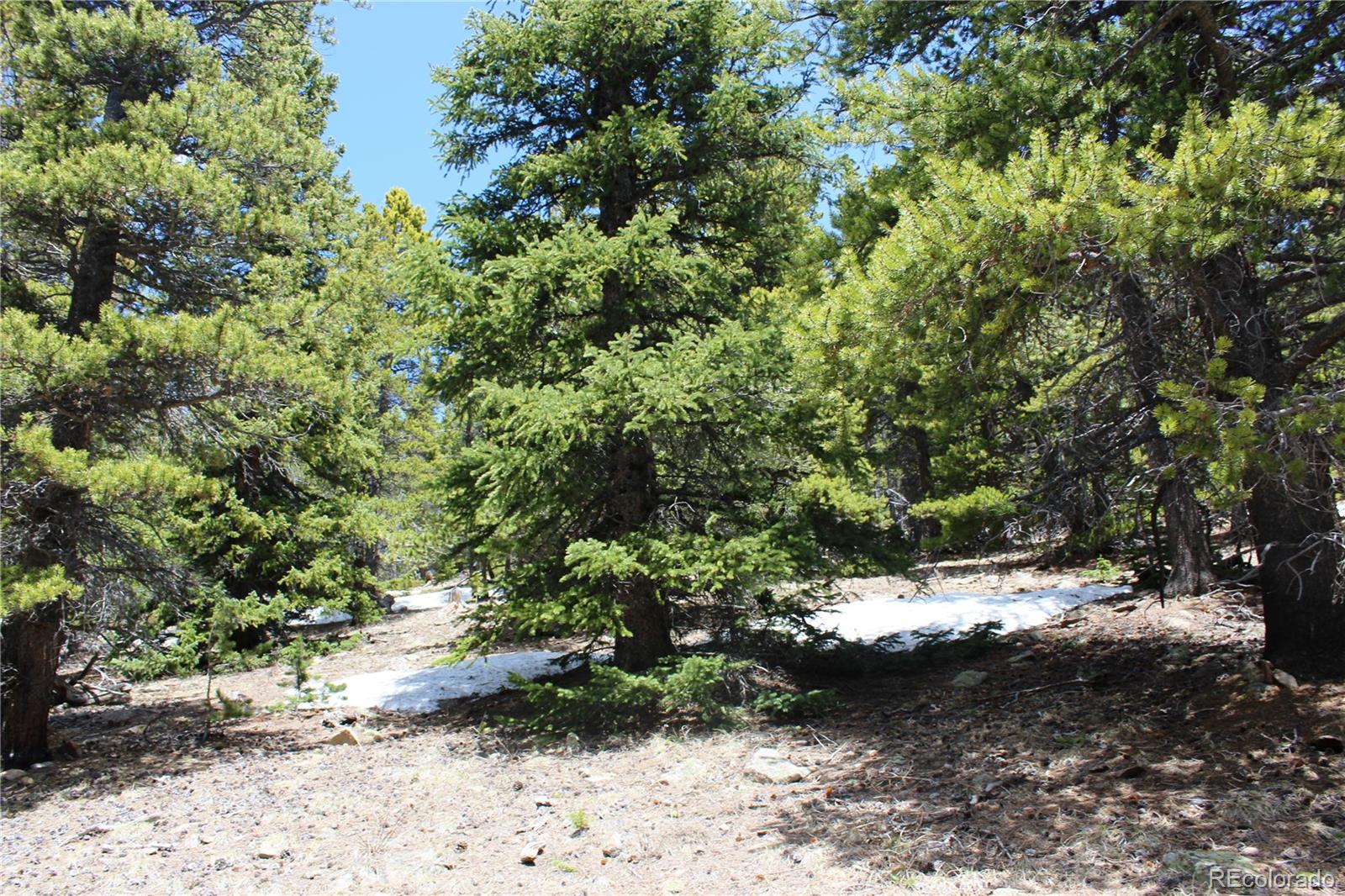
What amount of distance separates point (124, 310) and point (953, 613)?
10.7m

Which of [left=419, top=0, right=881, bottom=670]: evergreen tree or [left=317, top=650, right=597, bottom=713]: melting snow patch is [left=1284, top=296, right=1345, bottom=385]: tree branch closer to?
[left=419, top=0, right=881, bottom=670]: evergreen tree

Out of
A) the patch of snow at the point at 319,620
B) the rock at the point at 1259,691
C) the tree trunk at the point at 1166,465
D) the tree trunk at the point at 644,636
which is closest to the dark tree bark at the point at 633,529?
the tree trunk at the point at 644,636

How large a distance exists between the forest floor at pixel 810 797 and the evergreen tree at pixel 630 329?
1.40 meters

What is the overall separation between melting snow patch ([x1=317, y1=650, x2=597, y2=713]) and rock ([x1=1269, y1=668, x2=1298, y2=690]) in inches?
250

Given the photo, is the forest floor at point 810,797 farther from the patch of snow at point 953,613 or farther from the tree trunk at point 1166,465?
the patch of snow at point 953,613

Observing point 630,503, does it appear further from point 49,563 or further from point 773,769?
point 49,563

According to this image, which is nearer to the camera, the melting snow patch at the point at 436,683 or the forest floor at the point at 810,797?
the forest floor at the point at 810,797

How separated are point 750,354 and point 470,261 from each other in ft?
10.9

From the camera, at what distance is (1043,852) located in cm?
423

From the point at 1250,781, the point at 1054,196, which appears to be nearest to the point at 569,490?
the point at 1054,196

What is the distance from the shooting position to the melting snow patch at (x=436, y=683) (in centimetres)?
988

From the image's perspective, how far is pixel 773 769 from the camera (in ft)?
20.2

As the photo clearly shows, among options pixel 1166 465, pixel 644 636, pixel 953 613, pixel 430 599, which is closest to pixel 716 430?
pixel 644 636

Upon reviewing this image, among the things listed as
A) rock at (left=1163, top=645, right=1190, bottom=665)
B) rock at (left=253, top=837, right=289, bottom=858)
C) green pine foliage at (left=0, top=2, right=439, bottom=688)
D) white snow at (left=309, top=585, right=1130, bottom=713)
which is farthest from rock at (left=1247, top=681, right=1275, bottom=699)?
green pine foliage at (left=0, top=2, right=439, bottom=688)
